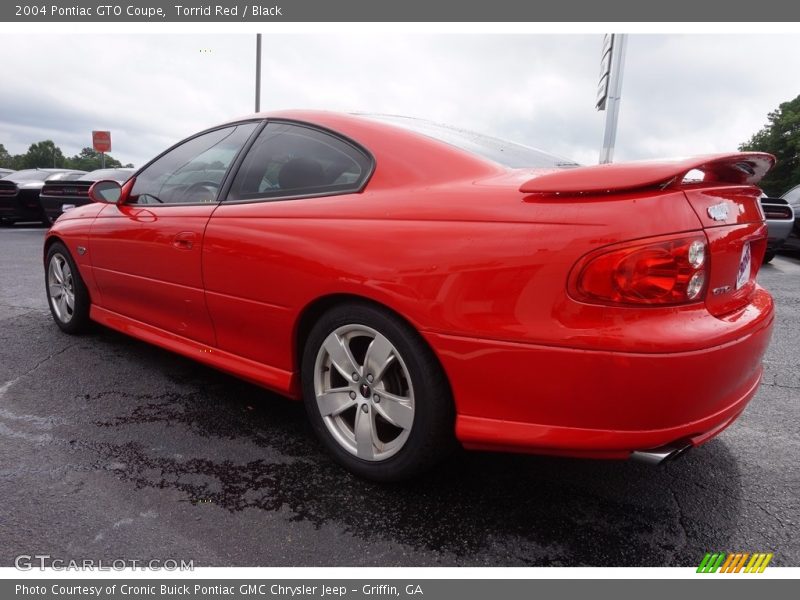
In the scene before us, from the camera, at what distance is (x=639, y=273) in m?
1.61

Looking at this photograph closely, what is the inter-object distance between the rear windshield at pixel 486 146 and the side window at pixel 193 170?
0.80 metres

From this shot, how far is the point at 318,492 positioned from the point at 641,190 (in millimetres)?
1509

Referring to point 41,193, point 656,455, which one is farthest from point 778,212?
point 41,193

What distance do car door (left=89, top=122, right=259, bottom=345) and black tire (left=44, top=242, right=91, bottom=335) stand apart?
38cm

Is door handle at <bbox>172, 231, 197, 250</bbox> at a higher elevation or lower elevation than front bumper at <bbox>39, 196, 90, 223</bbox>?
higher

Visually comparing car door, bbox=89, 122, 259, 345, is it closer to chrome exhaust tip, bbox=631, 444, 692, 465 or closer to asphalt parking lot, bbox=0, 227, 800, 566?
asphalt parking lot, bbox=0, 227, 800, 566

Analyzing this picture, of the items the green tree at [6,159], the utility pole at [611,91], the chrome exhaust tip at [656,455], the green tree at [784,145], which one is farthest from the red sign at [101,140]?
the green tree at [6,159]

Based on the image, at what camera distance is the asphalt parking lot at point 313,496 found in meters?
1.80

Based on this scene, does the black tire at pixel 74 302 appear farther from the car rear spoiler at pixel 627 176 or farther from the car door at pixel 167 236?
the car rear spoiler at pixel 627 176

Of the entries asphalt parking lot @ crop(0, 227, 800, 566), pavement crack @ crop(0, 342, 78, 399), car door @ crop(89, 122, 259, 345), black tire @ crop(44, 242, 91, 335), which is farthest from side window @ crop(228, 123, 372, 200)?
black tire @ crop(44, 242, 91, 335)

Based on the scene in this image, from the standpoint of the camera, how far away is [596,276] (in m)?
1.62

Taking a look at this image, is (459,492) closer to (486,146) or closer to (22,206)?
(486,146)

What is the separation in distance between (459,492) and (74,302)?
3.13m

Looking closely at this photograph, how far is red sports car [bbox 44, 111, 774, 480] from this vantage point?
1.63 meters
